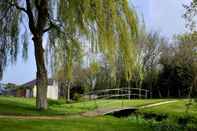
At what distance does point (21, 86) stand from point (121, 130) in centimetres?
4638

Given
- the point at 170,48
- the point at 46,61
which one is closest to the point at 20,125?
the point at 46,61

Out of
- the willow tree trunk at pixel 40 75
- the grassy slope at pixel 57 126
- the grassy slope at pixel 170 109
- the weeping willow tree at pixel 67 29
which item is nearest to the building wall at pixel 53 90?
the grassy slope at pixel 170 109

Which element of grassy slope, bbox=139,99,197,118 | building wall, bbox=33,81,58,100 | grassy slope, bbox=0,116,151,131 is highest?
building wall, bbox=33,81,58,100

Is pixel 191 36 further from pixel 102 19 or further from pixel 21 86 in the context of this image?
pixel 21 86

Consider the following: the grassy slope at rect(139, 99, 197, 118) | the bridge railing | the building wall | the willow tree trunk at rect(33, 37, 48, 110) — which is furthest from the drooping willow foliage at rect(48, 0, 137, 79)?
the building wall

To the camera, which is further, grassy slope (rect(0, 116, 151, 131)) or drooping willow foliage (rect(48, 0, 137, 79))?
drooping willow foliage (rect(48, 0, 137, 79))

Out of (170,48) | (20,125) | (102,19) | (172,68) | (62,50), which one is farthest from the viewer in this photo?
(170,48)

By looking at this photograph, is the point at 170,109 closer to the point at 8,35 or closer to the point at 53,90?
the point at 8,35

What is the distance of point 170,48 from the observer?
5462cm

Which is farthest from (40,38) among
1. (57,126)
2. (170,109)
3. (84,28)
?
(170,109)

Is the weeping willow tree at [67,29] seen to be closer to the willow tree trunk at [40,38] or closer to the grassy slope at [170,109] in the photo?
the willow tree trunk at [40,38]

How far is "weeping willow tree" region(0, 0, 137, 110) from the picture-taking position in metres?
17.5

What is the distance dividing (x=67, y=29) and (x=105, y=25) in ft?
8.71

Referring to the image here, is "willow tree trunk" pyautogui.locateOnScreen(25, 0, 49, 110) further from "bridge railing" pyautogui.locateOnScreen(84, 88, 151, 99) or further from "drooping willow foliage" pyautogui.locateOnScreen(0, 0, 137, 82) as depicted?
"bridge railing" pyautogui.locateOnScreen(84, 88, 151, 99)
